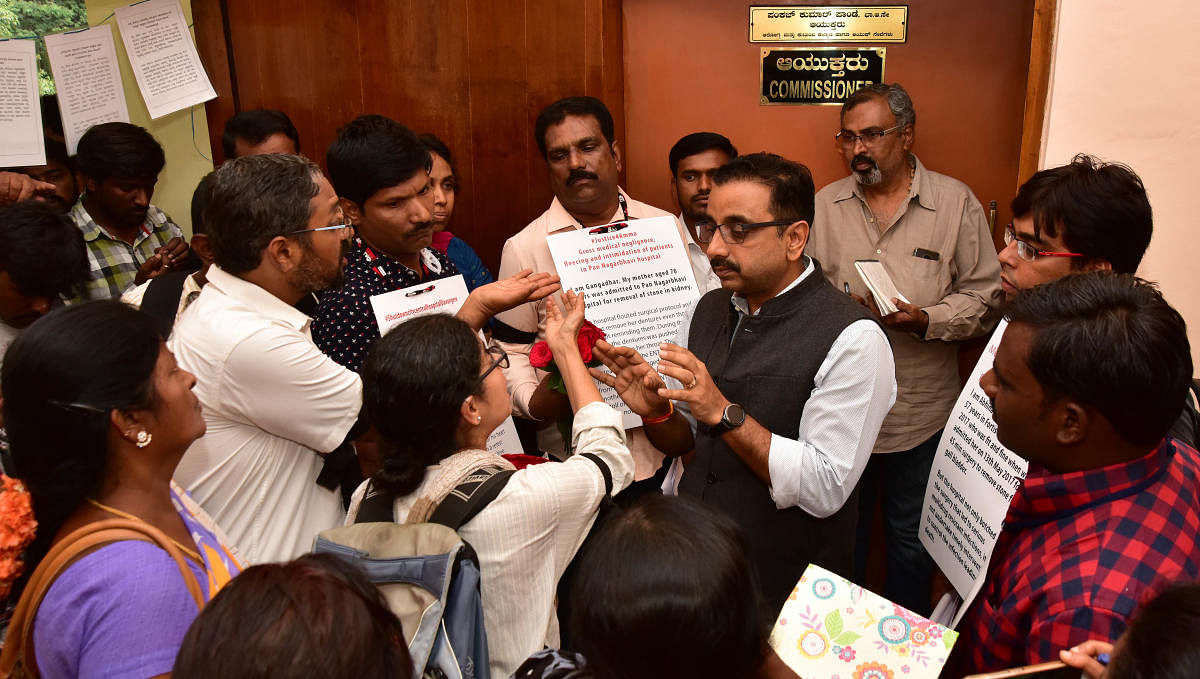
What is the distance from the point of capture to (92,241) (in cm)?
346

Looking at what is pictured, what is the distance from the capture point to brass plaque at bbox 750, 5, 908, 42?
3.74 m

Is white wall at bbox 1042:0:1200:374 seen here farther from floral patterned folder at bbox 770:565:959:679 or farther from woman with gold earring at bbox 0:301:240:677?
woman with gold earring at bbox 0:301:240:677

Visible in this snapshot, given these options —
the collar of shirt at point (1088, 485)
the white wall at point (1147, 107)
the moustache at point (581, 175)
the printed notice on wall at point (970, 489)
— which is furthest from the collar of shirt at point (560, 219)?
the collar of shirt at point (1088, 485)

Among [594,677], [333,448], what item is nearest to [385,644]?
[594,677]

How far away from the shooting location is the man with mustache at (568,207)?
10.2 ft

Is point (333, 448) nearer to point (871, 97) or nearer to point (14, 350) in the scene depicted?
point (14, 350)

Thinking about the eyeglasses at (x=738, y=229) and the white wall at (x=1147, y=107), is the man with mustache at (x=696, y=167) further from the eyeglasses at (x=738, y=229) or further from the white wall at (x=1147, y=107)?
the white wall at (x=1147, y=107)

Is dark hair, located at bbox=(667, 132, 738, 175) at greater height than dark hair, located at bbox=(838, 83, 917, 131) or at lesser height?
lesser

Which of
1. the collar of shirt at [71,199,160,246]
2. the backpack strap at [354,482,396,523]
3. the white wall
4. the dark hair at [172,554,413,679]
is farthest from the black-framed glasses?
the white wall

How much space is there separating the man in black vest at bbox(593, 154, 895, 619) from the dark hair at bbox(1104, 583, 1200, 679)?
3.59 feet

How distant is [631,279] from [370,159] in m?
0.99

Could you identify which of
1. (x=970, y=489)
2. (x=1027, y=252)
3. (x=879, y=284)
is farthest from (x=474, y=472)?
(x=879, y=284)

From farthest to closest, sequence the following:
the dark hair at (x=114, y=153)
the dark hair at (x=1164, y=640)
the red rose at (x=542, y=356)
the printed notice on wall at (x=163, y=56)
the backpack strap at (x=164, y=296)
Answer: the printed notice on wall at (x=163, y=56)
the dark hair at (x=114, y=153)
the backpack strap at (x=164, y=296)
the red rose at (x=542, y=356)
the dark hair at (x=1164, y=640)

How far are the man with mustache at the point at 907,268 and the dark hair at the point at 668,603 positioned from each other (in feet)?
7.61
